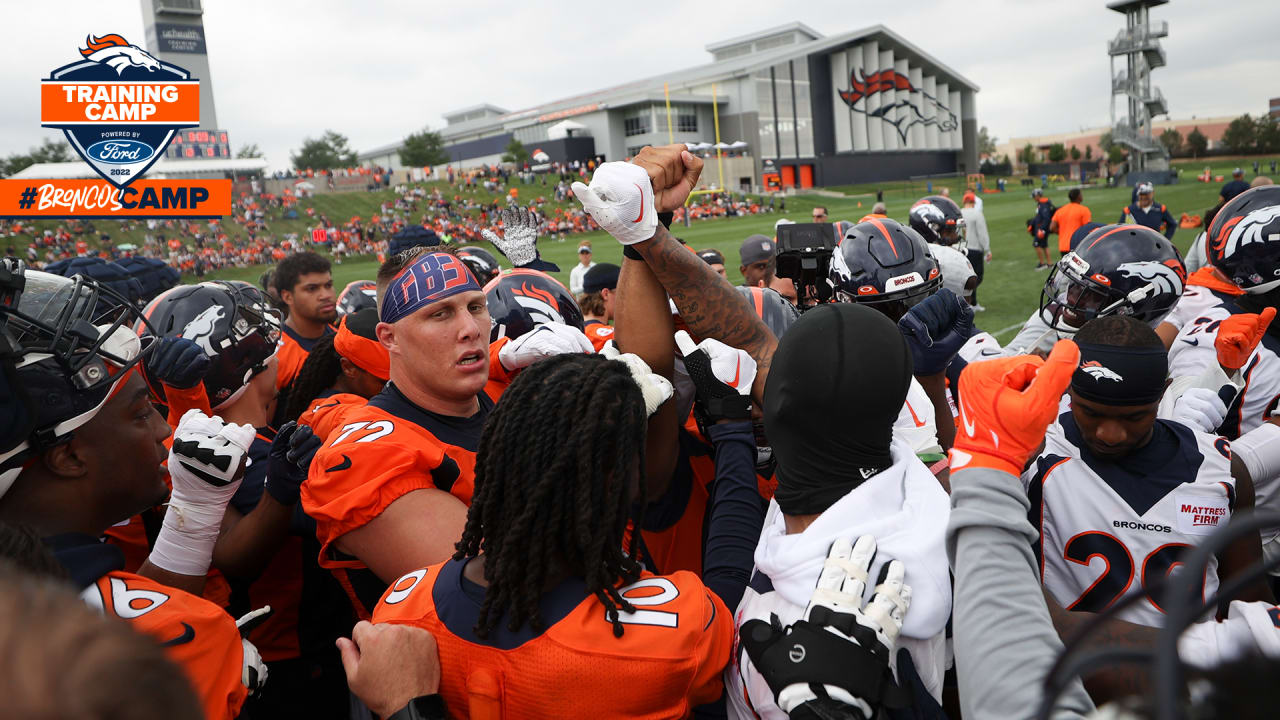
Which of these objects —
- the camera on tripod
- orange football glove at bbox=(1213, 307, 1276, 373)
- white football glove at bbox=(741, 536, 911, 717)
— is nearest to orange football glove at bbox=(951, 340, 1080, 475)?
white football glove at bbox=(741, 536, 911, 717)

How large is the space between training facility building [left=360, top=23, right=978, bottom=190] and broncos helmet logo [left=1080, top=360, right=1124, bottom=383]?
191 feet

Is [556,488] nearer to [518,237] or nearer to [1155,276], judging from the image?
[1155,276]

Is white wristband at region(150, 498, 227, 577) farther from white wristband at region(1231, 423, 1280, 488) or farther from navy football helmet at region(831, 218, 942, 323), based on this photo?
white wristband at region(1231, 423, 1280, 488)

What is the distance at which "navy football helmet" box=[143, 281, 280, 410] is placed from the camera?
3.31m

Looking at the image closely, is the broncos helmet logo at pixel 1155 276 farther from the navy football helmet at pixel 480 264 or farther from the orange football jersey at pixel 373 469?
the navy football helmet at pixel 480 264

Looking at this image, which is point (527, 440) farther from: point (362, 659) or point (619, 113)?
point (619, 113)

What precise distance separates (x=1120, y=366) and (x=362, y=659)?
2525mm

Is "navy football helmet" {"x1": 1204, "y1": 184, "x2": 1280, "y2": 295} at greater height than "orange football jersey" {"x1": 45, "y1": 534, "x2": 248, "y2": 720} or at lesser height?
greater

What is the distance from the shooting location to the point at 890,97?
231 feet

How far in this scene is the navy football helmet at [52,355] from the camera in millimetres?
1908

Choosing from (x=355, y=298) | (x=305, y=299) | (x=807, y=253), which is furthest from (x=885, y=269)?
(x=355, y=298)

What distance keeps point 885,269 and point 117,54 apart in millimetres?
23255

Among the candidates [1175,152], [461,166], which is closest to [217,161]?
[461,166]

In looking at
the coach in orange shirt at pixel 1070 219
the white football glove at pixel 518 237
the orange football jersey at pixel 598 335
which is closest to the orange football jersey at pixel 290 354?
the white football glove at pixel 518 237
